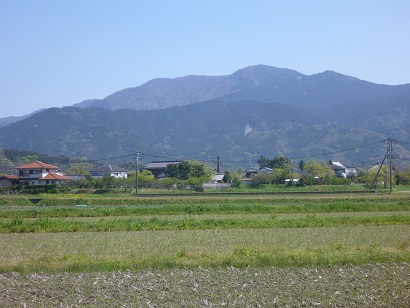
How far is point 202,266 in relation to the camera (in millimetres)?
13539

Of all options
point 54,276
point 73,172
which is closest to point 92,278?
point 54,276

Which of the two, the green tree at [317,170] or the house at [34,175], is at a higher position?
the house at [34,175]

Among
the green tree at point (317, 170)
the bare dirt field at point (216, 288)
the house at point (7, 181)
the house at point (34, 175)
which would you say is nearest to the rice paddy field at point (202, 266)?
the bare dirt field at point (216, 288)

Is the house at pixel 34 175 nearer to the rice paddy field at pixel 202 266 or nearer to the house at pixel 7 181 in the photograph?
the house at pixel 7 181

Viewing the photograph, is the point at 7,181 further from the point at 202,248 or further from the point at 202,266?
the point at 202,266

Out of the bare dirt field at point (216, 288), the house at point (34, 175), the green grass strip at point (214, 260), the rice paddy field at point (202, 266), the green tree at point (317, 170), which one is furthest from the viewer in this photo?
the green tree at point (317, 170)

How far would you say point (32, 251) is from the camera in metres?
16.5

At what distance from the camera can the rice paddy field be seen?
10.6 m

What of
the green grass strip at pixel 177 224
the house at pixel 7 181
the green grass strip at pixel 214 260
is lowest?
the green grass strip at pixel 177 224

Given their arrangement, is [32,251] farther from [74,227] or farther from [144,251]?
[74,227]

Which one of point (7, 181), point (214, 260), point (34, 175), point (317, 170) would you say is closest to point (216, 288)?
point (214, 260)

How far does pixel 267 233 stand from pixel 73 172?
302ft

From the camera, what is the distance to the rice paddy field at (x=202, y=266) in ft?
34.6

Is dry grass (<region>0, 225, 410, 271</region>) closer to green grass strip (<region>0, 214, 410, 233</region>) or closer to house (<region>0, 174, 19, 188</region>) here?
green grass strip (<region>0, 214, 410, 233</region>)
